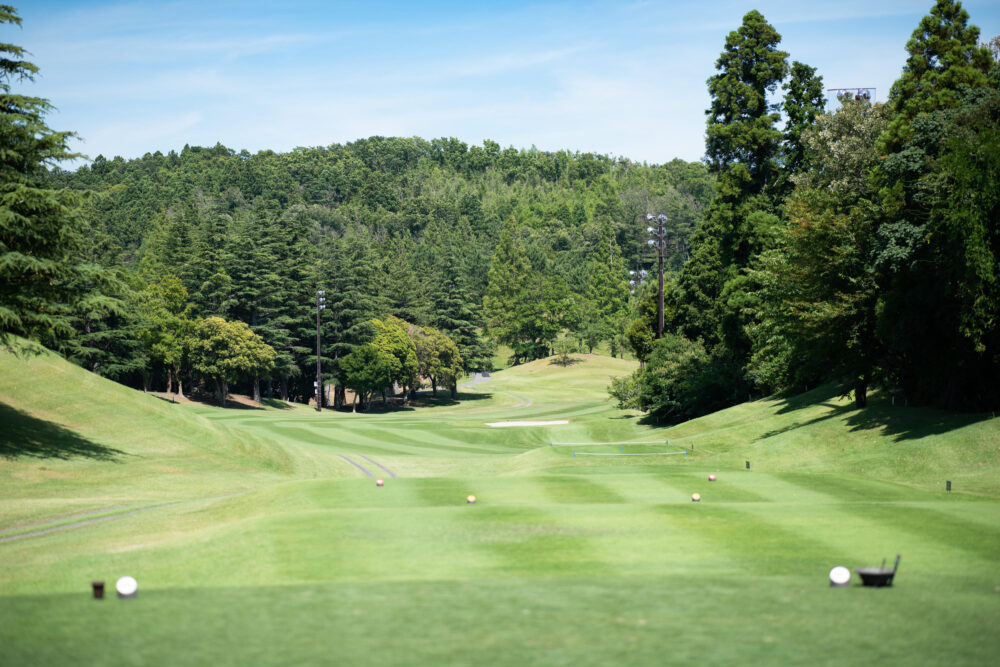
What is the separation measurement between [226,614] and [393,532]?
5.63 m

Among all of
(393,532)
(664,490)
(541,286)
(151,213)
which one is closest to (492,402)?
(541,286)

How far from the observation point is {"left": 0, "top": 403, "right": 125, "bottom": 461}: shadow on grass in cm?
2911

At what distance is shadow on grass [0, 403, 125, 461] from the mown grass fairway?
12 cm

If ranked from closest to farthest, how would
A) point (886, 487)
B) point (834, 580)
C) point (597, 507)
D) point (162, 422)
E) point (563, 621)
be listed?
point (563, 621) → point (834, 580) → point (597, 507) → point (886, 487) → point (162, 422)

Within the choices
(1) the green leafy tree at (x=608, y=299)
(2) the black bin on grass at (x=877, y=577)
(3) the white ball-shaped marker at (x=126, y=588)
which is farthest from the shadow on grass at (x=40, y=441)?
(1) the green leafy tree at (x=608, y=299)

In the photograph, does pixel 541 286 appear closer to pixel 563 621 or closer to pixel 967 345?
pixel 967 345

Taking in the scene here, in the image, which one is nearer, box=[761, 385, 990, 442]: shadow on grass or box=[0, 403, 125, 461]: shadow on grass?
box=[0, 403, 125, 461]: shadow on grass

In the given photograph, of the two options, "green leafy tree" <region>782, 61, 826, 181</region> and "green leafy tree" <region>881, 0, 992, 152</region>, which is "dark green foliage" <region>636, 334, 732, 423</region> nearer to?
"green leafy tree" <region>782, 61, 826, 181</region>

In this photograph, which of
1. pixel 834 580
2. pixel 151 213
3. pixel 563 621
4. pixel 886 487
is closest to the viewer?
pixel 563 621

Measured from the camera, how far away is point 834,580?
33.6 ft

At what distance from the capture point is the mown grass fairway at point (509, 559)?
7.99 m

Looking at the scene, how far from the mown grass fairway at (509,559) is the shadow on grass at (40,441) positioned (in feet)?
0.39

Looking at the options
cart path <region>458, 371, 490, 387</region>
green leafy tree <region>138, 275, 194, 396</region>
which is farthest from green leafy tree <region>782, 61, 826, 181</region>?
cart path <region>458, 371, 490, 387</region>

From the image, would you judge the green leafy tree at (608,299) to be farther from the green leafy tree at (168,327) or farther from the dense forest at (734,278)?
the green leafy tree at (168,327)
